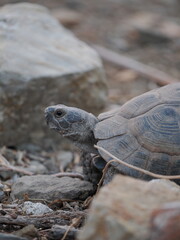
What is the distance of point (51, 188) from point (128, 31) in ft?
24.5

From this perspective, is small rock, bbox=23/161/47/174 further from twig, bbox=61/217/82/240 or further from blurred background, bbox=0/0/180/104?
blurred background, bbox=0/0/180/104

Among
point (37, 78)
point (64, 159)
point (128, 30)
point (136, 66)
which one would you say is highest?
point (37, 78)

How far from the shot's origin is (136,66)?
845 cm

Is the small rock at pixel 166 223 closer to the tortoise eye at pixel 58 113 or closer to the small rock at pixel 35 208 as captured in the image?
the small rock at pixel 35 208

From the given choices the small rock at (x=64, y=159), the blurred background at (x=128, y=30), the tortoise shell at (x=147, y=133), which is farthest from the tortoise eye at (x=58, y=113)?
the blurred background at (x=128, y=30)

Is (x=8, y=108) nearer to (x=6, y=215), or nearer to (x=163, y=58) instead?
(x=6, y=215)

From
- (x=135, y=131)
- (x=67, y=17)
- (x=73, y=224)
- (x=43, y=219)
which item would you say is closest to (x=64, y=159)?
(x=135, y=131)

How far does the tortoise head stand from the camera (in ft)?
12.8

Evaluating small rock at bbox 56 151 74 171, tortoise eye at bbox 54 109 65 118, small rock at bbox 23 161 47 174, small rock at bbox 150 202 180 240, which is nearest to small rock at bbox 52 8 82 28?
small rock at bbox 56 151 74 171

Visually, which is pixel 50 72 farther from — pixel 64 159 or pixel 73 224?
pixel 73 224

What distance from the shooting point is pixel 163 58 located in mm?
9594

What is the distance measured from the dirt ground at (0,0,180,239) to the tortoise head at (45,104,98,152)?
110 inches

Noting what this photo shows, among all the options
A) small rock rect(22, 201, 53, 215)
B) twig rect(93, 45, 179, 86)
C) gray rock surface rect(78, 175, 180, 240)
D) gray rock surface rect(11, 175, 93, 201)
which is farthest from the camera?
twig rect(93, 45, 179, 86)

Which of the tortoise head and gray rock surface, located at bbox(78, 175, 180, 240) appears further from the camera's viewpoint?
the tortoise head
